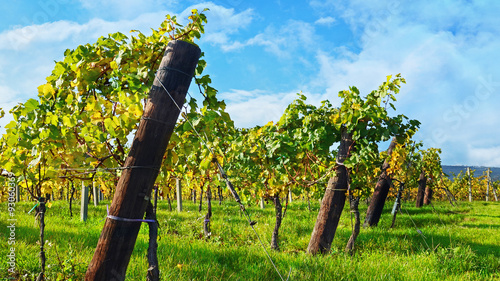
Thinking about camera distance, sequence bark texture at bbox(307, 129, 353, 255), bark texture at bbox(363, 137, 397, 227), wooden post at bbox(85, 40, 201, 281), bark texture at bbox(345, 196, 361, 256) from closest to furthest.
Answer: wooden post at bbox(85, 40, 201, 281) → bark texture at bbox(307, 129, 353, 255) → bark texture at bbox(345, 196, 361, 256) → bark texture at bbox(363, 137, 397, 227)

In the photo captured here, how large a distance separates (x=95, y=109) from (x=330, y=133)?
168 inches

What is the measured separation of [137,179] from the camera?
2389 millimetres

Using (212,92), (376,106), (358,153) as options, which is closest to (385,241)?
(358,153)

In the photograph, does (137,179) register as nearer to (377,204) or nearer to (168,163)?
(168,163)

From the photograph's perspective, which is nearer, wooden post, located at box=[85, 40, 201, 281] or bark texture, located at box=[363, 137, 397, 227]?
wooden post, located at box=[85, 40, 201, 281]

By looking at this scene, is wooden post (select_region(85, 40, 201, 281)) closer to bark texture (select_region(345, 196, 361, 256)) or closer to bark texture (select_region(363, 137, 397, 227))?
bark texture (select_region(345, 196, 361, 256))

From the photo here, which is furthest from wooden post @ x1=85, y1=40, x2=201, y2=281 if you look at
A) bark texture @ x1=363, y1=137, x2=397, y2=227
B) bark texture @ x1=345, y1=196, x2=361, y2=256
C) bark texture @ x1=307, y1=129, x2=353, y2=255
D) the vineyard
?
bark texture @ x1=363, y1=137, x2=397, y2=227

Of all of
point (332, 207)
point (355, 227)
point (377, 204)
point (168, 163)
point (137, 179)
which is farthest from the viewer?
point (377, 204)

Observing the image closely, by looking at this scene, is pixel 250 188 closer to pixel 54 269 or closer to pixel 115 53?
pixel 54 269

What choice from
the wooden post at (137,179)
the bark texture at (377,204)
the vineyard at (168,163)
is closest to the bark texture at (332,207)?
the vineyard at (168,163)

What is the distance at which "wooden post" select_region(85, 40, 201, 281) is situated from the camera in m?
2.39

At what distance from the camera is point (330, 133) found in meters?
6.04

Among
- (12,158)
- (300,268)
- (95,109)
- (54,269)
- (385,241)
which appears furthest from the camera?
(385,241)

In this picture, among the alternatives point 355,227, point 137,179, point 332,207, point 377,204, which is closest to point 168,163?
point 137,179
